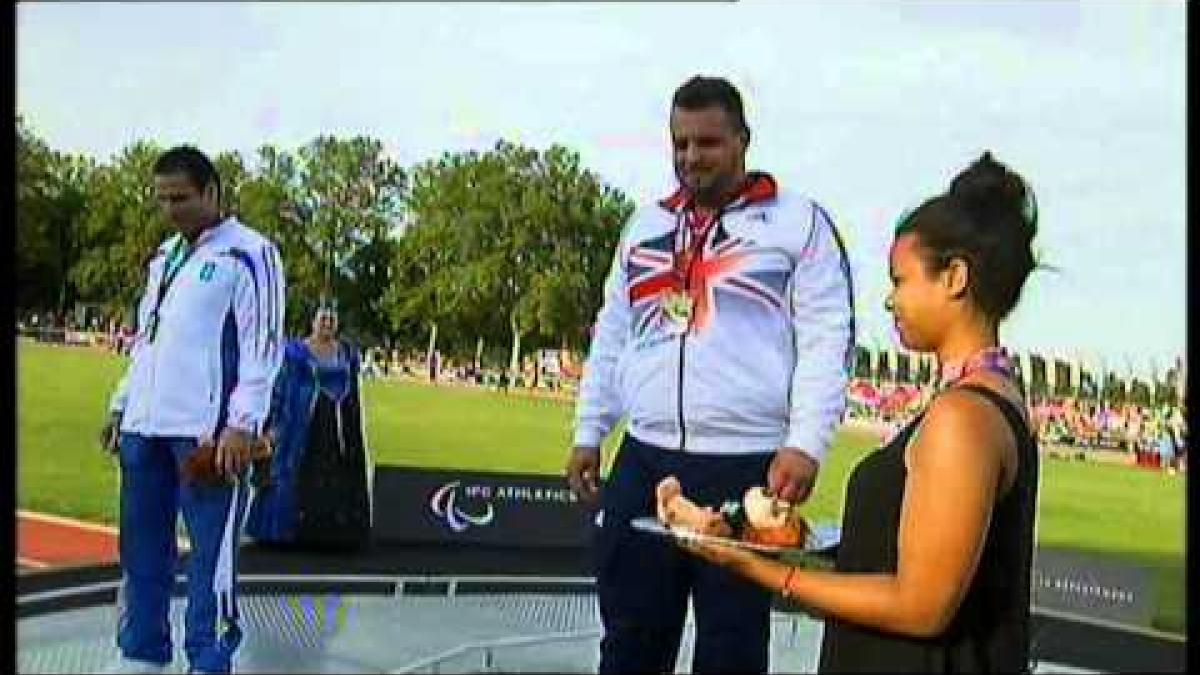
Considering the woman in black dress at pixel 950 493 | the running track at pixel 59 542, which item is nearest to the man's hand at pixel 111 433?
the running track at pixel 59 542

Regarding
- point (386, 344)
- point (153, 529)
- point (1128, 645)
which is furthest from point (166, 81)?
point (1128, 645)

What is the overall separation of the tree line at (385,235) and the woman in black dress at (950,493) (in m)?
0.79

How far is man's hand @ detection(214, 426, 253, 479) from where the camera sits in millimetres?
2078

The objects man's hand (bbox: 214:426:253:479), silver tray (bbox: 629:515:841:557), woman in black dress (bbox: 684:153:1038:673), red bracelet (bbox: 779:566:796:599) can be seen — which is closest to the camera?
woman in black dress (bbox: 684:153:1038:673)

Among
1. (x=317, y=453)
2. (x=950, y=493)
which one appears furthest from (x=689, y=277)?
(x=950, y=493)

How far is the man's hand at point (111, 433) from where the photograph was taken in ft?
6.74

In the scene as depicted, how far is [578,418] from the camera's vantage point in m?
2.10

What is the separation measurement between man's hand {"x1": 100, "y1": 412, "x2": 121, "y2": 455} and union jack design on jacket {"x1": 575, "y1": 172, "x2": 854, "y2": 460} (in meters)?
0.69

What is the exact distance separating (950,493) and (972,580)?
0.11 metres

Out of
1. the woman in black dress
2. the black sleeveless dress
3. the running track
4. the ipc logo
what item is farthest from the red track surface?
the black sleeveless dress

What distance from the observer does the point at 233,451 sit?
209 centimetres

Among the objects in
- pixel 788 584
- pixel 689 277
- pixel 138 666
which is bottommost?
pixel 138 666

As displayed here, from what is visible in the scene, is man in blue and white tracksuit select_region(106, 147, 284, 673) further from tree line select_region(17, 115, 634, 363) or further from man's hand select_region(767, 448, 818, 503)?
man's hand select_region(767, 448, 818, 503)

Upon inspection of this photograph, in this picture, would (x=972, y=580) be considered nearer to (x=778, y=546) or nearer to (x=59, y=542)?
(x=778, y=546)
